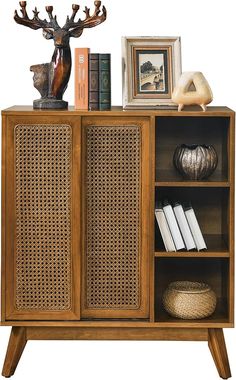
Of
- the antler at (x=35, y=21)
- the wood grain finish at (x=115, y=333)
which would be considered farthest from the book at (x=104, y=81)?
the wood grain finish at (x=115, y=333)

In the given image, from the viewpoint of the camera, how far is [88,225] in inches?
217

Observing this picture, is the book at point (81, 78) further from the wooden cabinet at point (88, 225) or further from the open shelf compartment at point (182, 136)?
the open shelf compartment at point (182, 136)

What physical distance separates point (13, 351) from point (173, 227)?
1006mm

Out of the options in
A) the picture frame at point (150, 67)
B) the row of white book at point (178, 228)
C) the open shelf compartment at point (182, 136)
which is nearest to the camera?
the row of white book at point (178, 228)

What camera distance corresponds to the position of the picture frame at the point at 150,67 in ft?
18.5

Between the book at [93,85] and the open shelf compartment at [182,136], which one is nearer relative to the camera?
the book at [93,85]

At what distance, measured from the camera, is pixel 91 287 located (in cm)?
555

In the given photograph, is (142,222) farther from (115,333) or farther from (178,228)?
(115,333)

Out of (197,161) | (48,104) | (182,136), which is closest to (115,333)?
(197,161)

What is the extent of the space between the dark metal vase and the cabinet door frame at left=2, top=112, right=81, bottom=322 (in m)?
0.54

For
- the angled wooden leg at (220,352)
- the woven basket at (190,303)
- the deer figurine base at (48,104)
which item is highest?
the deer figurine base at (48,104)

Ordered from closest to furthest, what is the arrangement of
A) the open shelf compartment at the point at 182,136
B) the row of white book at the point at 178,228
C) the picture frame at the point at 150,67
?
1. the row of white book at the point at 178,228
2. the picture frame at the point at 150,67
3. the open shelf compartment at the point at 182,136

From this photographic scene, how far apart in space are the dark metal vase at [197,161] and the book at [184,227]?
0.17 m

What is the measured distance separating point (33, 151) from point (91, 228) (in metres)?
0.48
